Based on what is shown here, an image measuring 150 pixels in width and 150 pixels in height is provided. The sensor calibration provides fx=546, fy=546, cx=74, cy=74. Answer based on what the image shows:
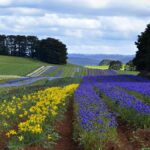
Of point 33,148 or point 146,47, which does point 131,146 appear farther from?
point 146,47

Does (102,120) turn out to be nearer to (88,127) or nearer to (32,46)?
(88,127)

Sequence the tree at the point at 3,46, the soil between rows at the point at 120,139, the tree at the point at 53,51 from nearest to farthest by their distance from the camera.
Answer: the soil between rows at the point at 120,139, the tree at the point at 53,51, the tree at the point at 3,46

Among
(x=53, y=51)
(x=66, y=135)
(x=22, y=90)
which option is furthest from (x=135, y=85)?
(x=53, y=51)

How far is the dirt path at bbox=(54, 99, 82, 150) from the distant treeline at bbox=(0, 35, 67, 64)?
133 meters

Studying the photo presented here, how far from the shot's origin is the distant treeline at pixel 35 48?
15150 centimetres

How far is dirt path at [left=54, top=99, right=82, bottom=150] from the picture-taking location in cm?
1312

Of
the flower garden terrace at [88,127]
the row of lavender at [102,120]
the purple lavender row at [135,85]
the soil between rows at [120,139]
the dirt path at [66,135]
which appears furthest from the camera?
the purple lavender row at [135,85]

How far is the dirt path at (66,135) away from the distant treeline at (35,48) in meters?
133

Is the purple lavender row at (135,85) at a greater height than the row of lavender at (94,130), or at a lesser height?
lesser

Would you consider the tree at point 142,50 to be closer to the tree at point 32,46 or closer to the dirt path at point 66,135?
the dirt path at point 66,135

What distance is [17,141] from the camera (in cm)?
1285

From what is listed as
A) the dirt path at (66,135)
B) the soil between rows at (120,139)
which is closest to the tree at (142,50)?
the dirt path at (66,135)

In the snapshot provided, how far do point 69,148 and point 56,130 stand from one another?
2299mm

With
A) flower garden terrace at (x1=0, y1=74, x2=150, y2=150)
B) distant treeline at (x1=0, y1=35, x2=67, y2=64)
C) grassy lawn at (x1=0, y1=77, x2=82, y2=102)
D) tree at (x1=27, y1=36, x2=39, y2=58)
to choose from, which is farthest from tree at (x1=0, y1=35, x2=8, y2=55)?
flower garden terrace at (x1=0, y1=74, x2=150, y2=150)
